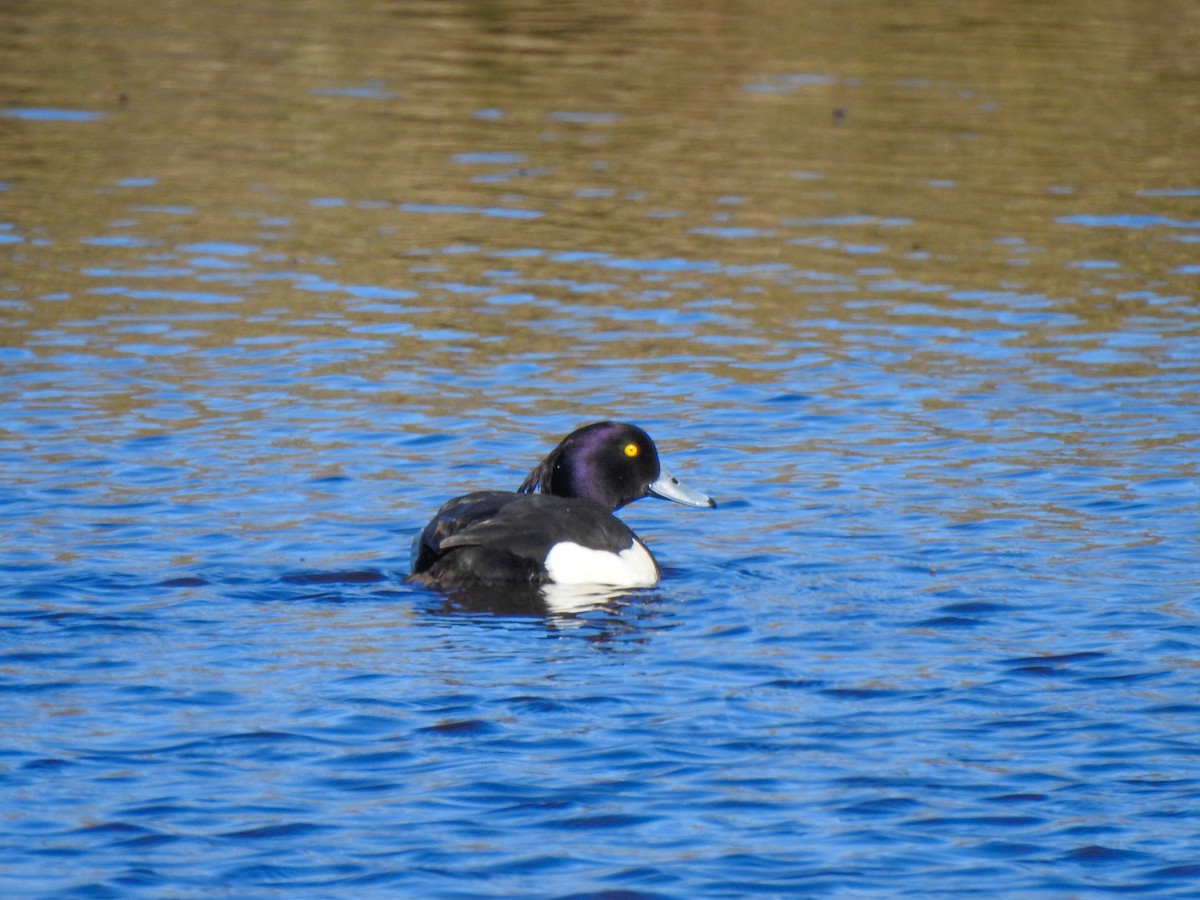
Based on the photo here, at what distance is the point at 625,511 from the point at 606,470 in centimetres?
167

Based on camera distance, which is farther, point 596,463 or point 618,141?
point 618,141

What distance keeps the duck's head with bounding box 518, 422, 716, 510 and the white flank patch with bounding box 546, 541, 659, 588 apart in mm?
933

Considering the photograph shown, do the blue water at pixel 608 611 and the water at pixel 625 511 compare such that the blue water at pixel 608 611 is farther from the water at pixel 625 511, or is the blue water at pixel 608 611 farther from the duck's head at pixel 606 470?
the duck's head at pixel 606 470

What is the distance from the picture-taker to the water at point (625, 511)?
21.8 ft

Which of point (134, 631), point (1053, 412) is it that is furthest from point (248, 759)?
point (1053, 412)

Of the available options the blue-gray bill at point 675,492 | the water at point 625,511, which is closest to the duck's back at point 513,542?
the water at point 625,511

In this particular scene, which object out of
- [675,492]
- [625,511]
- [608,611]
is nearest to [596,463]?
[675,492]

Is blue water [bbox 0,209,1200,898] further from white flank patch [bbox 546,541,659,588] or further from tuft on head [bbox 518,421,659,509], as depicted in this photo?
tuft on head [bbox 518,421,659,509]

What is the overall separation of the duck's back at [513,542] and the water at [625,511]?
0.83 feet

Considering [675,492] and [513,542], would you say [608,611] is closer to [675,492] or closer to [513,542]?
[513,542]

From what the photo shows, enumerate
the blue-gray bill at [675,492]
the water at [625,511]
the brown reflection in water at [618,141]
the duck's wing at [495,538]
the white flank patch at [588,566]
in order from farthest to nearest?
the brown reflection in water at [618,141] < the blue-gray bill at [675,492] < the white flank patch at [588,566] < the duck's wing at [495,538] < the water at [625,511]

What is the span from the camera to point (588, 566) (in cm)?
948

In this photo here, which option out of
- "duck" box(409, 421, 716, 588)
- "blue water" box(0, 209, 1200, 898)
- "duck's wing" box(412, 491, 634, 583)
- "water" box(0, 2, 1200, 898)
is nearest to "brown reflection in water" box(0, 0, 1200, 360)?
"water" box(0, 2, 1200, 898)

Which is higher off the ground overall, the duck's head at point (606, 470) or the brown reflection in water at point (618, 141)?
the brown reflection in water at point (618, 141)
